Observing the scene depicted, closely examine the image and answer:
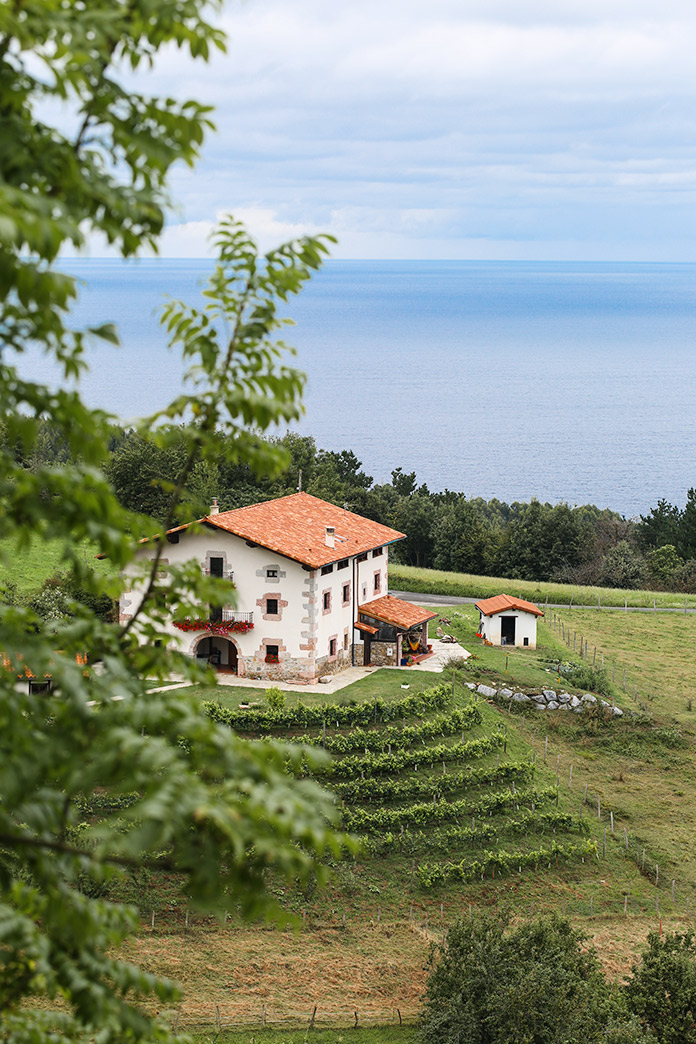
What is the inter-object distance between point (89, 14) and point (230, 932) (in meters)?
23.5

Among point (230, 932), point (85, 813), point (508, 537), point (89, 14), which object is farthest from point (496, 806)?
point (508, 537)

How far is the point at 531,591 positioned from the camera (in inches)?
2491

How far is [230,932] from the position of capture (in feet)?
81.8

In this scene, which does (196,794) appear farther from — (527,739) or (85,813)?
(527,739)

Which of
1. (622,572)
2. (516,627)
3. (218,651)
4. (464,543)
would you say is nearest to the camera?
(218,651)

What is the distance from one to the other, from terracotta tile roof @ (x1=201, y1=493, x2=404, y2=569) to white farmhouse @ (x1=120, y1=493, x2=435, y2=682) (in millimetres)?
56

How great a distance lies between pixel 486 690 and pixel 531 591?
24927 mm

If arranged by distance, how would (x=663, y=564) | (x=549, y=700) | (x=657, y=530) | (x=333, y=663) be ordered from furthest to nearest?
(x=657, y=530) < (x=663, y=564) < (x=549, y=700) < (x=333, y=663)

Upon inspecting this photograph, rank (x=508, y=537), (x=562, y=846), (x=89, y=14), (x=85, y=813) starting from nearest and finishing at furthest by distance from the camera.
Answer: (x=89, y=14), (x=85, y=813), (x=562, y=846), (x=508, y=537)

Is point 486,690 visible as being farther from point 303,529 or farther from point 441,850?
point 441,850

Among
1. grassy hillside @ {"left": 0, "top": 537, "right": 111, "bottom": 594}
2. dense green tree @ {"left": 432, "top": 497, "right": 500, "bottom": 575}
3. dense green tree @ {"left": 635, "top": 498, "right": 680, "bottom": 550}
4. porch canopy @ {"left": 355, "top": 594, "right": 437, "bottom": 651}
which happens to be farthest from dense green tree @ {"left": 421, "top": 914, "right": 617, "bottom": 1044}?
dense green tree @ {"left": 635, "top": 498, "right": 680, "bottom": 550}

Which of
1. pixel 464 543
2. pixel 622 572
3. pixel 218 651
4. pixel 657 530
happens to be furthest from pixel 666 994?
pixel 657 530

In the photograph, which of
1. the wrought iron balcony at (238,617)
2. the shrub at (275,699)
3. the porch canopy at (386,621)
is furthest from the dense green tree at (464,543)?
the shrub at (275,699)

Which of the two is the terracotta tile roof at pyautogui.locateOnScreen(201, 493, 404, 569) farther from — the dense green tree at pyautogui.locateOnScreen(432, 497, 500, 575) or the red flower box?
the dense green tree at pyautogui.locateOnScreen(432, 497, 500, 575)
